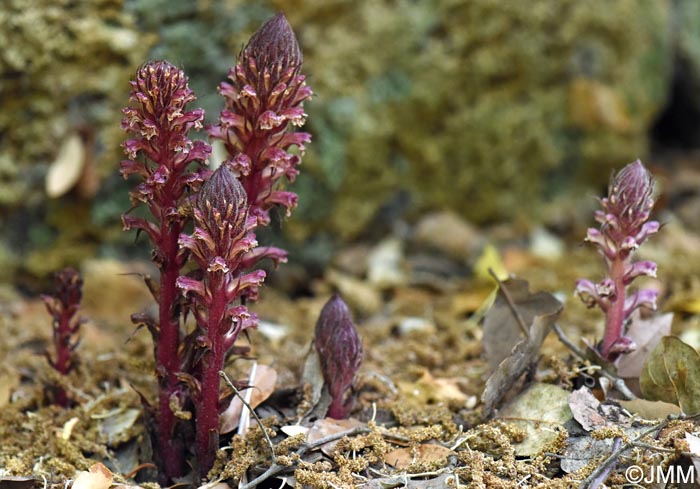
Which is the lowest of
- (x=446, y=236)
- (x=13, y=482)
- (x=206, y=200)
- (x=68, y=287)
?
(x=13, y=482)

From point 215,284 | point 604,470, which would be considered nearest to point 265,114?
point 215,284

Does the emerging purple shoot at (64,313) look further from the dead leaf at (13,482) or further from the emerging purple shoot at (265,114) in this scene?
the emerging purple shoot at (265,114)

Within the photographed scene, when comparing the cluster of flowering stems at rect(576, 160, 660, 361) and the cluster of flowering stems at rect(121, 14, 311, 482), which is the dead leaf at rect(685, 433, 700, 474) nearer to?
the cluster of flowering stems at rect(576, 160, 660, 361)

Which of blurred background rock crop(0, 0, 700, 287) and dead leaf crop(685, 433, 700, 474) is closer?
dead leaf crop(685, 433, 700, 474)

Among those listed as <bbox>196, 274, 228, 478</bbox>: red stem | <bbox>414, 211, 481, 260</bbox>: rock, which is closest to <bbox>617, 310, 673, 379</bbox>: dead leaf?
<bbox>196, 274, 228, 478</bbox>: red stem

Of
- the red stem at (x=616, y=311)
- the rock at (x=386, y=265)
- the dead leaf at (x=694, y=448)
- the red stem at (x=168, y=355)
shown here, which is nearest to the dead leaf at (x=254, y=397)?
the red stem at (x=168, y=355)

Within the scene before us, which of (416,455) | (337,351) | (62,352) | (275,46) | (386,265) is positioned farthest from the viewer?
(386,265)

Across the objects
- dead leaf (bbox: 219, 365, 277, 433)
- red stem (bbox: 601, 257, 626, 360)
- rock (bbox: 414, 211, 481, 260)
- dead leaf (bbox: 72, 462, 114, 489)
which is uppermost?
rock (bbox: 414, 211, 481, 260)

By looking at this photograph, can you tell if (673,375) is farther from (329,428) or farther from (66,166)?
(66,166)
